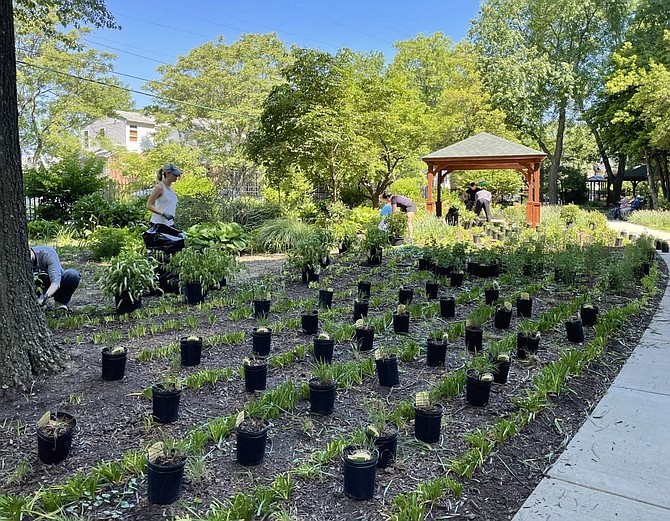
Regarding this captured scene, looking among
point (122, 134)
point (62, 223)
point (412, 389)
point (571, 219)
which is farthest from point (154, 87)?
point (412, 389)

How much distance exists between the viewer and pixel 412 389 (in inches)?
122

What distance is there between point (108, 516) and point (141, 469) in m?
0.27

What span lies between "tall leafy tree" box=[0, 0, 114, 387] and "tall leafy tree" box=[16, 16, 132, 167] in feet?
65.5

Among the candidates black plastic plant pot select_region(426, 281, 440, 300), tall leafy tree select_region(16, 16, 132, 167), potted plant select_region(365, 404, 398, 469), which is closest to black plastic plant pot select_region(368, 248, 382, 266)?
black plastic plant pot select_region(426, 281, 440, 300)

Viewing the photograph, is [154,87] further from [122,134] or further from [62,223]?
[62,223]

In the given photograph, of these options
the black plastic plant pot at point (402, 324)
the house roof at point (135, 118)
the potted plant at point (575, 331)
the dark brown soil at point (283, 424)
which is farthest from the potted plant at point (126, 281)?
the house roof at point (135, 118)

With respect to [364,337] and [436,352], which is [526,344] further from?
[364,337]

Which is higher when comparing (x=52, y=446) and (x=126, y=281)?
(x=126, y=281)

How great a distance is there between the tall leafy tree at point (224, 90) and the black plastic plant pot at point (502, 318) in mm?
19449

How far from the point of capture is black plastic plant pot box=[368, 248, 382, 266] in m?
7.38

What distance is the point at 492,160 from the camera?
14.6 metres

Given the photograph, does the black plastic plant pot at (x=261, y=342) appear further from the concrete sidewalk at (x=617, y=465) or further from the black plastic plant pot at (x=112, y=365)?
the concrete sidewalk at (x=617, y=465)

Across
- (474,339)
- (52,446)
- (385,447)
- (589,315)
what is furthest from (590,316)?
(52,446)

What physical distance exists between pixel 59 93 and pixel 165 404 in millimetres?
23401
